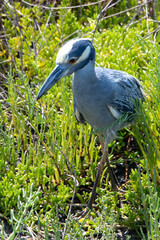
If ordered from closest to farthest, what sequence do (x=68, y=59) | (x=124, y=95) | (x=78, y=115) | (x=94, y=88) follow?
(x=68, y=59), (x=94, y=88), (x=124, y=95), (x=78, y=115)

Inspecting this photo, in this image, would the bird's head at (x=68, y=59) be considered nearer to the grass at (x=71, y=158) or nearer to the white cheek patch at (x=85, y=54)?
the white cheek patch at (x=85, y=54)

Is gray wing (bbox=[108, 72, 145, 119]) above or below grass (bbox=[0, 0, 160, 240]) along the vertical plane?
above

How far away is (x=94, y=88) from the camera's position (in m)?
2.52

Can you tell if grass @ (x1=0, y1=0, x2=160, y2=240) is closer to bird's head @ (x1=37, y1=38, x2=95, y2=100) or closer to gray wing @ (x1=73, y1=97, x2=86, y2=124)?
gray wing @ (x1=73, y1=97, x2=86, y2=124)

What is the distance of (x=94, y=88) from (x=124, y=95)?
269mm

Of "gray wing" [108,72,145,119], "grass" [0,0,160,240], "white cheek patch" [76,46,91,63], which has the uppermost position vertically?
"white cheek patch" [76,46,91,63]

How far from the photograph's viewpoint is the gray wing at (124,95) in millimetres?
2588

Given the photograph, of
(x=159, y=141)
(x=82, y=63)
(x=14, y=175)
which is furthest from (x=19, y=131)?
(x=159, y=141)

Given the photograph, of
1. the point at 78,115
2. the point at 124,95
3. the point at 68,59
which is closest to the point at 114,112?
the point at 124,95

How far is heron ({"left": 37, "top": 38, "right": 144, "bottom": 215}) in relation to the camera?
92.4 inches

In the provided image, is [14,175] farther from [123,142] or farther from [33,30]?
[33,30]

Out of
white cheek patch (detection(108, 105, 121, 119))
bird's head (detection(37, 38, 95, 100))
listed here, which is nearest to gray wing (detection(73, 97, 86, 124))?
white cheek patch (detection(108, 105, 121, 119))

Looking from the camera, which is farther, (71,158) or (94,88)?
(71,158)

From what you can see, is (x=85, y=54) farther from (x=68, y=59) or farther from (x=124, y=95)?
(x=124, y=95)
